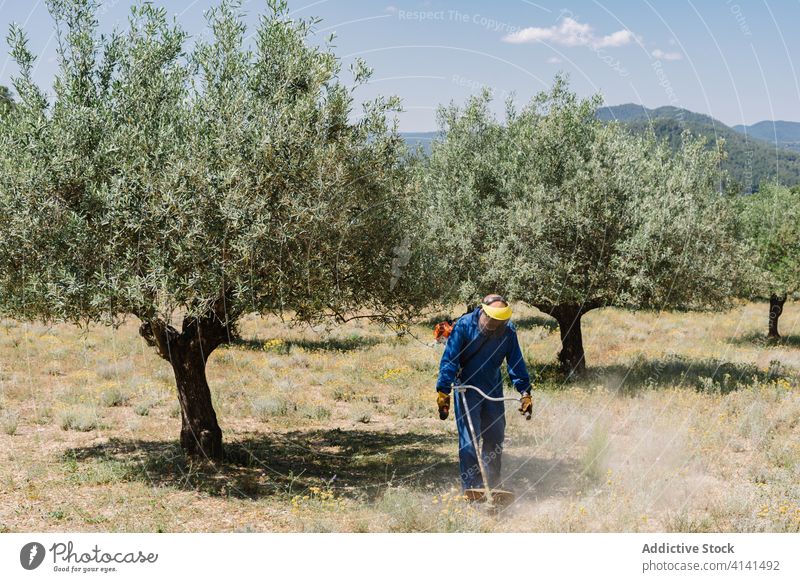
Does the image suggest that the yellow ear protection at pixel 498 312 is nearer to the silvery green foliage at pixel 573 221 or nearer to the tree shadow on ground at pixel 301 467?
the tree shadow on ground at pixel 301 467

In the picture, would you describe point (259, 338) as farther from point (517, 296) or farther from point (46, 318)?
point (46, 318)

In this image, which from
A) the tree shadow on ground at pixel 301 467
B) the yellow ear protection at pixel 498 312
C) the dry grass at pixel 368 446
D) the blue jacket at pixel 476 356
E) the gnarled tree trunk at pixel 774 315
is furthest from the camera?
the gnarled tree trunk at pixel 774 315

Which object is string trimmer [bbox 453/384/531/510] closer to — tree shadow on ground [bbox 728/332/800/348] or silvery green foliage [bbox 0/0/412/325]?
silvery green foliage [bbox 0/0/412/325]

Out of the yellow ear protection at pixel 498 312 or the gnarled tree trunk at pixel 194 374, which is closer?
the yellow ear protection at pixel 498 312

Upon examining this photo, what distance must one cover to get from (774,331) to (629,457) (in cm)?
3455

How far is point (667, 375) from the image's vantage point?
77.2ft

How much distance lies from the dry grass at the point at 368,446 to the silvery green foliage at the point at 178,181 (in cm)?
364

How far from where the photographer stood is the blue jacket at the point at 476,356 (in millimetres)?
10570

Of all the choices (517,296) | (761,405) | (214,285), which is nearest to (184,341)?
(214,285)

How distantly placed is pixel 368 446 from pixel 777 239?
34.2 meters

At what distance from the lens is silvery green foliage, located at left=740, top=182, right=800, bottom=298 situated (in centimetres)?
3759

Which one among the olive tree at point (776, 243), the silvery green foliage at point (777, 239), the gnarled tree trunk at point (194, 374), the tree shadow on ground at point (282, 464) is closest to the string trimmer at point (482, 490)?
the tree shadow on ground at point (282, 464)

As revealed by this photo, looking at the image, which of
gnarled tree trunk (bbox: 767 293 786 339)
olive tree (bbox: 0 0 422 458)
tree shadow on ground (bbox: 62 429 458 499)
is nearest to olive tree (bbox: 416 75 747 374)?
tree shadow on ground (bbox: 62 429 458 499)

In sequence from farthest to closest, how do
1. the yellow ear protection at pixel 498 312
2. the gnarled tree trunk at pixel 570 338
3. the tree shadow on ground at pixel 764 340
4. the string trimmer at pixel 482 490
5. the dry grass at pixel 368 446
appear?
the tree shadow on ground at pixel 764 340 < the gnarled tree trunk at pixel 570 338 < the dry grass at pixel 368 446 < the string trimmer at pixel 482 490 < the yellow ear protection at pixel 498 312
